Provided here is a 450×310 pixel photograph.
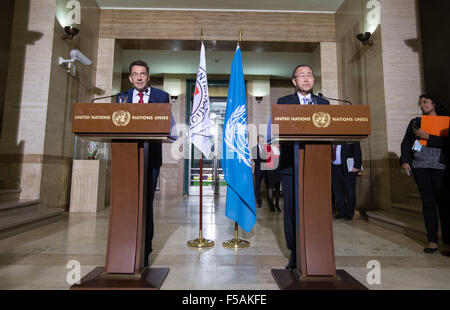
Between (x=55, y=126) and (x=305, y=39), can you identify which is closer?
(x=55, y=126)

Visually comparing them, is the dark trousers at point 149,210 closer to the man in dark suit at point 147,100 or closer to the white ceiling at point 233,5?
the man in dark suit at point 147,100

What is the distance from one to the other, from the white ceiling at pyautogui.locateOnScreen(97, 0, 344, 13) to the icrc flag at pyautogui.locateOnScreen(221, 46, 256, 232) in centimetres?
373

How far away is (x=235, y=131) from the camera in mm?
2570

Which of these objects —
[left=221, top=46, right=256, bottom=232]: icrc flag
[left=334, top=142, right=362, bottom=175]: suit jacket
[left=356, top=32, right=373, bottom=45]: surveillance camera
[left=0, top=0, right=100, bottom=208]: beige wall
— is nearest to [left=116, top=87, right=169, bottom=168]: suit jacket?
[left=221, top=46, right=256, bottom=232]: icrc flag

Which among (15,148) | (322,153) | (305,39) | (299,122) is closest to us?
(299,122)

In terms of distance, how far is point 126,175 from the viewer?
162 centimetres

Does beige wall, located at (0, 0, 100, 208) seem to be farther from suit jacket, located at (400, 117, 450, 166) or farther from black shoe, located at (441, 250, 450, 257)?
black shoe, located at (441, 250, 450, 257)

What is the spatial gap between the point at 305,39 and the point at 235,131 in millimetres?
4166

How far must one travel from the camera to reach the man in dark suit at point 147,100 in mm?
1856

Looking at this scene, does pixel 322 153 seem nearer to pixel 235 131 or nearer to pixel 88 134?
pixel 235 131

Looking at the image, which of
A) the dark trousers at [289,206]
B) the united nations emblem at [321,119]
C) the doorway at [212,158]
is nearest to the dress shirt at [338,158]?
the dark trousers at [289,206]

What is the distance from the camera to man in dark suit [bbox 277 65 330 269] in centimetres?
181

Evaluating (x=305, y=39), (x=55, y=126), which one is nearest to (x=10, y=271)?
(x=55, y=126)
